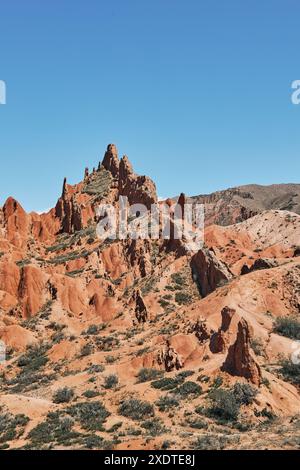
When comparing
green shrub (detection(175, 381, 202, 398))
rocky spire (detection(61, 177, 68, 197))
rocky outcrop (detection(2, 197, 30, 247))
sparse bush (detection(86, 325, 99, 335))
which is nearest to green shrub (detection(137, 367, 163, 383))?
green shrub (detection(175, 381, 202, 398))

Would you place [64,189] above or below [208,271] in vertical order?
above

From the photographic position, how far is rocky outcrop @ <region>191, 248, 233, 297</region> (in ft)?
196

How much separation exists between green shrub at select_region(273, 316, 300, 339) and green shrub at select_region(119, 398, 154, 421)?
14039 millimetres

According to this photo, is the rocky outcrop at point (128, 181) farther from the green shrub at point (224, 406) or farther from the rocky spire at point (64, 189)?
the green shrub at point (224, 406)

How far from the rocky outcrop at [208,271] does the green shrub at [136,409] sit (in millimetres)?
28905

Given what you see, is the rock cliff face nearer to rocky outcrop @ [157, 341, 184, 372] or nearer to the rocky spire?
rocky outcrop @ [157, 341, 184, 372]

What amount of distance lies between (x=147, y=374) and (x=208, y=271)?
26.7m

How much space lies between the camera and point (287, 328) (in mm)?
39625

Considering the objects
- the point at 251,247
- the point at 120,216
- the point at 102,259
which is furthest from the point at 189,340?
the point at 251,247

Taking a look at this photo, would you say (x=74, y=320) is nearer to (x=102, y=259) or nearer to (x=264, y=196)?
(x=102, y=259)

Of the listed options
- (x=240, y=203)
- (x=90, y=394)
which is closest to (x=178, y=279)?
(x=90, y=394)

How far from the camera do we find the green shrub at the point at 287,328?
1531 inches

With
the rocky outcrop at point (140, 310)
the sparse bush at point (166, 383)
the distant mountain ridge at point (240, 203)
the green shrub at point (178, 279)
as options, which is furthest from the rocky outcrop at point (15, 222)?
the distant mountain ridge at point (240, 203)

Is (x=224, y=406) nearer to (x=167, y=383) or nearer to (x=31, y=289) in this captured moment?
(x=167, y=383)
